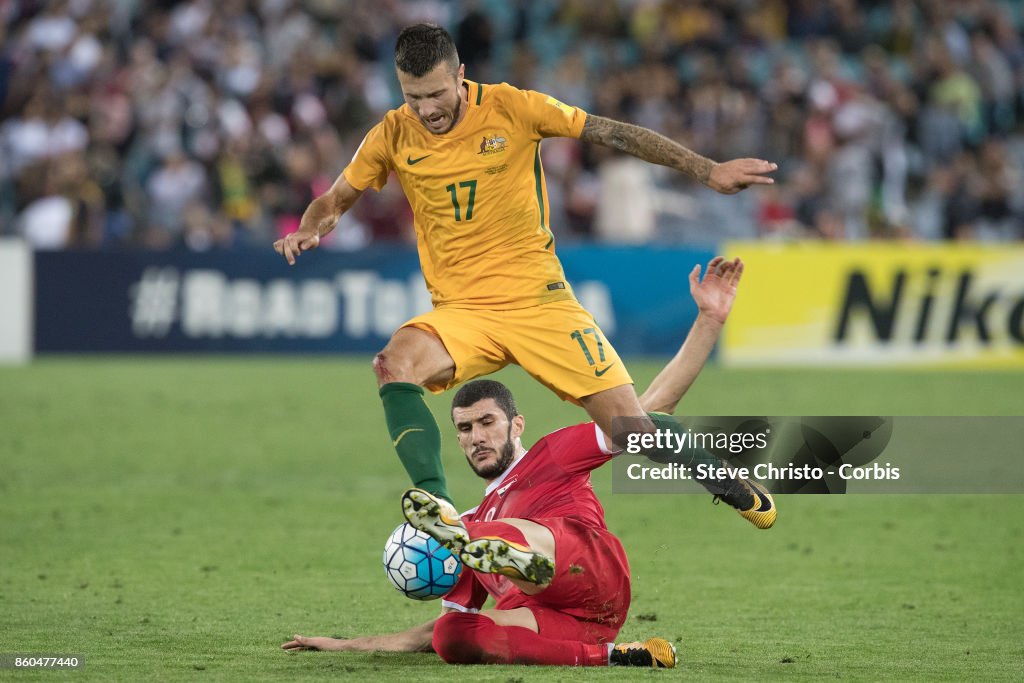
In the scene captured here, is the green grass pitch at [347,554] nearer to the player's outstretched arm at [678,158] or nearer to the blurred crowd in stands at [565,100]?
the player's outstretched arm at [678,158]

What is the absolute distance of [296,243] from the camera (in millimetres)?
6680

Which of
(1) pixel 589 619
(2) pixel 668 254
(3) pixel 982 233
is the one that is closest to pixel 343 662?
(1) pixel 589 619

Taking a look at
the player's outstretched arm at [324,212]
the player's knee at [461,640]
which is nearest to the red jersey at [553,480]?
the player's knee at [461,640]

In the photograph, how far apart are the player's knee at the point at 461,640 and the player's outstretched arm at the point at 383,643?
258 mm

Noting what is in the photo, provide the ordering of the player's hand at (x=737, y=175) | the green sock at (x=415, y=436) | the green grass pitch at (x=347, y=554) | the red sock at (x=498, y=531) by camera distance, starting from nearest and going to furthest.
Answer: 1. the red sock at (x=498, y=531)
2. the green sock at (x=415, y=436)
3. the green grass pitch at (x=347, y=554)
4. the player's hand at (x=737, y=175)

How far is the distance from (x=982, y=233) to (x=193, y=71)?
10939mm

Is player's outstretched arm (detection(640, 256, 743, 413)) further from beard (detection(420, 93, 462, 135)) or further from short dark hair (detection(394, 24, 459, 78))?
short dark hair (detection(394, 24, 459, 78))

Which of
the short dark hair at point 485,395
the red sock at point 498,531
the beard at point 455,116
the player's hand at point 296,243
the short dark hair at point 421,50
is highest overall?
the short dark hair at point 421,50

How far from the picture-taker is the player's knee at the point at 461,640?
5.96m

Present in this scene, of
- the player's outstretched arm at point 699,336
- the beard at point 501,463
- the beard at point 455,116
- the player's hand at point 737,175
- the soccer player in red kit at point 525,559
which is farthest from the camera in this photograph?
the player's outstretched arm at point 699,336

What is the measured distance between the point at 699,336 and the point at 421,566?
2.04m

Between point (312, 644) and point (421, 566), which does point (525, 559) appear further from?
point (312, 644)

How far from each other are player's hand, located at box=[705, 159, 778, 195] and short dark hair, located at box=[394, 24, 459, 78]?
1.22m

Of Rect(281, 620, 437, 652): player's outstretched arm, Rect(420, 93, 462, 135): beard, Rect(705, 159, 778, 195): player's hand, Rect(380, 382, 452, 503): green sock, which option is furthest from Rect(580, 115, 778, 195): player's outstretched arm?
Rect(281, 620, 437, 652): player's outstretched arm
